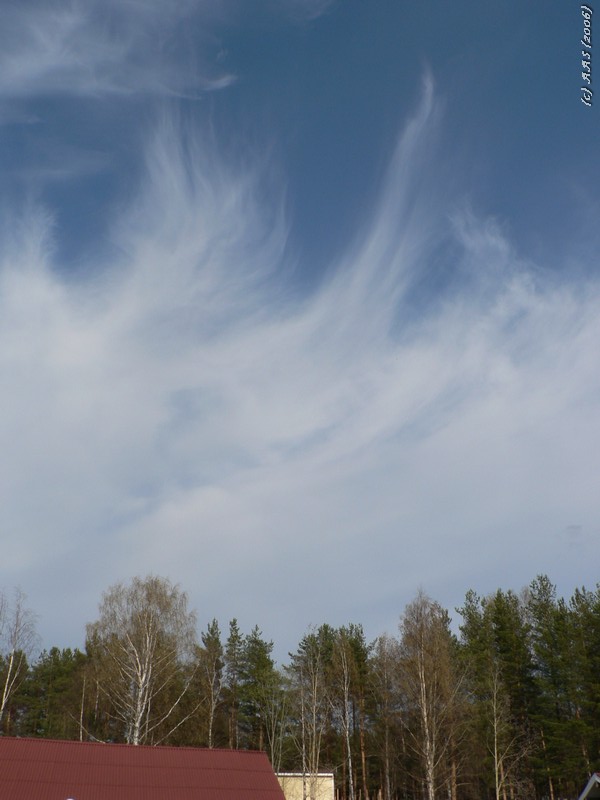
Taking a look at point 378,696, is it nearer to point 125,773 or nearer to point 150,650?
point 150,650

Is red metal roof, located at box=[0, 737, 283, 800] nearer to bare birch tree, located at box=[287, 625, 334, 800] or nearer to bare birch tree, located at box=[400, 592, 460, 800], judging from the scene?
bare birch tree, located at box=[400, 592, 460, 800]

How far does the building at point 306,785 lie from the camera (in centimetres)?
4031

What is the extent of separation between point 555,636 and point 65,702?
116 ft

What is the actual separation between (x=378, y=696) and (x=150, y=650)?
54.9ft

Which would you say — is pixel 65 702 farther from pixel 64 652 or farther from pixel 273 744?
pixel 273 744

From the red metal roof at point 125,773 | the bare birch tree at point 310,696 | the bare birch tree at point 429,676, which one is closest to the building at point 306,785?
the bare birch tree at point 310,696

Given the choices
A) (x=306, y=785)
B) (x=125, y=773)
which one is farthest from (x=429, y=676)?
(x=125, y=773)

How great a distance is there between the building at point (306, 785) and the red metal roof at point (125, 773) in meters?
17.1

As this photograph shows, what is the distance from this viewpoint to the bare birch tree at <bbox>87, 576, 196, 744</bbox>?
39.8 meters

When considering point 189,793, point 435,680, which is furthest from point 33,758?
point 435,680

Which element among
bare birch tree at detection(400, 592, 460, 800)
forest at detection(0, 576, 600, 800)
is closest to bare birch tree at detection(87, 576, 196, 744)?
forest at detection(0, 576, 600, 800)

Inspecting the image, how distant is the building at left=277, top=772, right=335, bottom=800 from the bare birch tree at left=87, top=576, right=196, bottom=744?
23.7 ft

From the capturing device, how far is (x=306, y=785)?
4100 centimetres

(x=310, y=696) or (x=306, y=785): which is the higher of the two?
(x=310, y=696)
